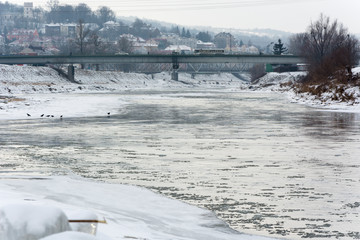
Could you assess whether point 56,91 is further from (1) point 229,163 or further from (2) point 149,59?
(1) point 229,163

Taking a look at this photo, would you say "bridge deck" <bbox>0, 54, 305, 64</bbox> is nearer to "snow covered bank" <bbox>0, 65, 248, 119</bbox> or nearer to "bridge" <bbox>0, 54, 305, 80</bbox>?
"bridge" <bbox>0, 54, 305, 80</bbox>

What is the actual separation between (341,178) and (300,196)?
9.46 ft

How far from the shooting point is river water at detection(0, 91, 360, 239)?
13.0m

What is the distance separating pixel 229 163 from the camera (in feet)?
66.1

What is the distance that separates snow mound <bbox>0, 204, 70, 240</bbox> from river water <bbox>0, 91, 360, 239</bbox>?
5245 mm

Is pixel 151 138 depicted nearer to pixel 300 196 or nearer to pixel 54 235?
pixel 300 196

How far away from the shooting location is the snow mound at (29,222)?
268 inches

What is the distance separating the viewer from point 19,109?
47.8m

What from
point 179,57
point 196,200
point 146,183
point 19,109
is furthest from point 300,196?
point 179,57

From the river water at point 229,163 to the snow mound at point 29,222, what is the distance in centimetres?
525

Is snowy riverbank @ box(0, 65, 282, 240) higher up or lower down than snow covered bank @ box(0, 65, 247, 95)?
higher up

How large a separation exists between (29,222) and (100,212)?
5.57 metres

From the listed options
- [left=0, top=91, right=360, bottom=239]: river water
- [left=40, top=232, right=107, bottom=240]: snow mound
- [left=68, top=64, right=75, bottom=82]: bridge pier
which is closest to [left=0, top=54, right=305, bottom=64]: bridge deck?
[left=68, top=64, right=75, bottom=82]: bridge pier

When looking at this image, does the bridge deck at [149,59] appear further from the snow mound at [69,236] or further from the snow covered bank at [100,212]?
the snow mound at [69,236]
